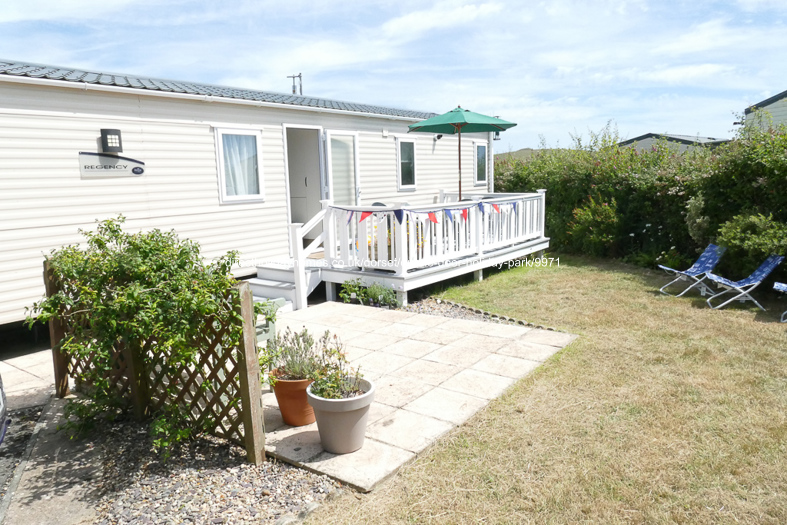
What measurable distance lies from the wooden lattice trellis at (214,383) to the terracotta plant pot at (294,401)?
11.1 inches

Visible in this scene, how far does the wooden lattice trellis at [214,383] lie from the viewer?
9.55 feet

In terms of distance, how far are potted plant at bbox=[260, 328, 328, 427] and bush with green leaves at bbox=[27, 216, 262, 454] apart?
1.63ft

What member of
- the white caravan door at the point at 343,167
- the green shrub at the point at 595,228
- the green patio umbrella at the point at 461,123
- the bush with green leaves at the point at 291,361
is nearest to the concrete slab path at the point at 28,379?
the bush with green leaves at the point at 291,361

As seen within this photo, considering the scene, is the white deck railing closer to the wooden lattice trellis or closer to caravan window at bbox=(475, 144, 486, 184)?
the wooden lattice trellis

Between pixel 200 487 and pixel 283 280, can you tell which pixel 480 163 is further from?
pixel 200 487

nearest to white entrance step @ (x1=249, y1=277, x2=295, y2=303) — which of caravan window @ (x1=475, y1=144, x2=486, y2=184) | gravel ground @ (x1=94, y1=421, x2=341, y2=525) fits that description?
gravel ground @ (x1=94, y1=421, x2=341, y2=525)

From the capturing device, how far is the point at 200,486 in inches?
110

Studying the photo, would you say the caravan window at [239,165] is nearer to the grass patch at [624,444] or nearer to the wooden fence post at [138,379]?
the wooden fence post at [138,379]

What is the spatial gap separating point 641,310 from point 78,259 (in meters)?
5.67

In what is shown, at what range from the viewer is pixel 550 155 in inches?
533

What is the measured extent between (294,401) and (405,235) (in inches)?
144

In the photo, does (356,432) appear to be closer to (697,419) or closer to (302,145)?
(697,419)

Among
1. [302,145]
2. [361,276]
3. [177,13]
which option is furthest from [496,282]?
[177,13]

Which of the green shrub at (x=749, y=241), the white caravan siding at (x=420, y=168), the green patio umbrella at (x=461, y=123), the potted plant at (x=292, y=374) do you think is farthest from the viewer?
the white caravan siding at (x=420, y=168)
